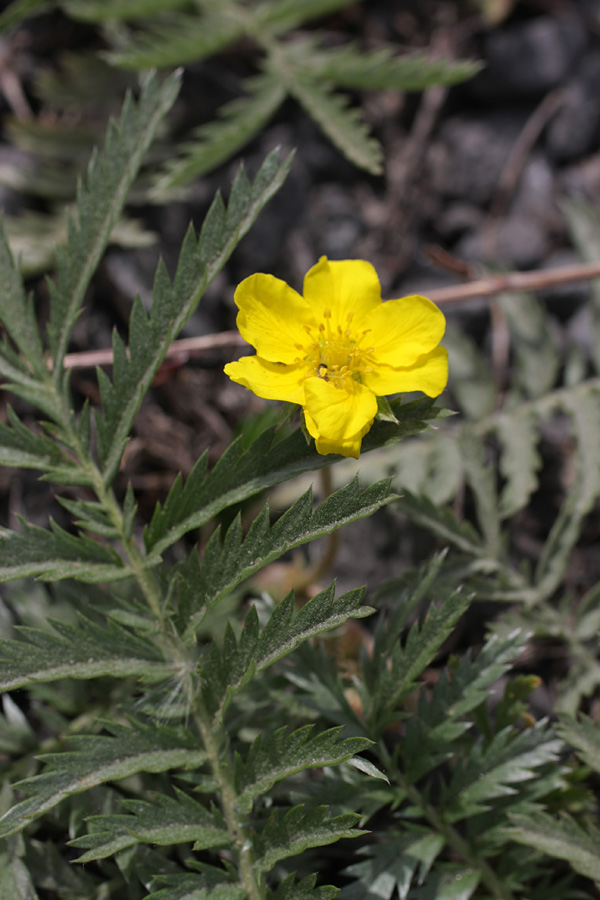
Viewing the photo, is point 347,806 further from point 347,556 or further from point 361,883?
point 347,556

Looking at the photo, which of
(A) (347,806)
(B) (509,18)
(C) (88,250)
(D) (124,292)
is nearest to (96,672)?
(A) (347,806)

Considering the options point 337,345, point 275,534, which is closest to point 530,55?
point 337,345

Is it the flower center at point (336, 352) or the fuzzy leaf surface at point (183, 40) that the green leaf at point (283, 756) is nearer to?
the flower center at point (336, 352)

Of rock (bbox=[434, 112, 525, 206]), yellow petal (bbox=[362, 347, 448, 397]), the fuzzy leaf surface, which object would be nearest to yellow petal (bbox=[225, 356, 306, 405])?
yellow petal (bbox=[362, 347, 448, 397])

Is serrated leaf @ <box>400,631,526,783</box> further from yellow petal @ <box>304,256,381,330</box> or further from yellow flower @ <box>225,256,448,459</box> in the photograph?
yellow petal @ <box>304,256,381,330</box>

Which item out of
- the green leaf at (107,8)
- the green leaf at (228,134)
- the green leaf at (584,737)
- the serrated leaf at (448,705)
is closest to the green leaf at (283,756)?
the serrated leaf at (448,705)
